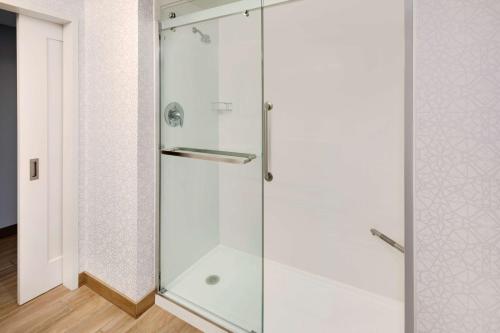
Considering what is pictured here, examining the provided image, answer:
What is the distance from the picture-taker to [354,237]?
71.1 inches

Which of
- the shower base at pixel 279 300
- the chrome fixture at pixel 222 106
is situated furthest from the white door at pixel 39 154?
the chrome fixture at pixel 222 106

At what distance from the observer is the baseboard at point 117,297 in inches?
62.8

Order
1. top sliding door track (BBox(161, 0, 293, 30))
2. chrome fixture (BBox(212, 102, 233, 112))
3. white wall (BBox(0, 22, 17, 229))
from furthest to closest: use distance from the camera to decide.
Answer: white wall (BBox(0, 22, 17, 229)) → chrome fixture (BBox(212, 102, 233, 112)) → top sliding door track (BBox(161, 0, 293, 30))

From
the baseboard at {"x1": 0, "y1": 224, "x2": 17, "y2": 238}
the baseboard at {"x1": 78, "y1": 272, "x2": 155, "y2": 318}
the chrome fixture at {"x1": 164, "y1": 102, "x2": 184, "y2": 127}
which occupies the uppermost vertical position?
the chrome fixture at {"x1": 164, "y1": 102, "x2": 184, "y2": 127}

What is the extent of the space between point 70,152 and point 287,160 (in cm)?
166

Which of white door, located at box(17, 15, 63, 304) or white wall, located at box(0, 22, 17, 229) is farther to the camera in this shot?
white wall, located at box(0, 22, 17, 229)

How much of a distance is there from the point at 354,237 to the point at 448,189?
4.51 feet

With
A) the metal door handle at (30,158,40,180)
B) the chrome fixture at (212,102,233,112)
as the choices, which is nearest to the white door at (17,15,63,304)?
the metal door handle at (30,158,40,180)

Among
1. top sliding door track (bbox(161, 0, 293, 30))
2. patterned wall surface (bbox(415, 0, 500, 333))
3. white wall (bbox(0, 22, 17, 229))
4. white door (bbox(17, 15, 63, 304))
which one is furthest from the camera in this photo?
white wall (bbox(0, 22, 17, 229))

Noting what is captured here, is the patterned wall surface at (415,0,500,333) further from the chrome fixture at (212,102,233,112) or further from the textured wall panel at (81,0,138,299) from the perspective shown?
the textured wall panel at (81,0,138,299)

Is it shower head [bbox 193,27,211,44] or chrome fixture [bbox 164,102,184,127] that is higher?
shower head [bbox 193,27,211,44]

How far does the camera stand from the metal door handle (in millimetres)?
1644

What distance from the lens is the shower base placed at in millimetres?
1482

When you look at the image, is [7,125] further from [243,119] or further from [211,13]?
[243,119]
